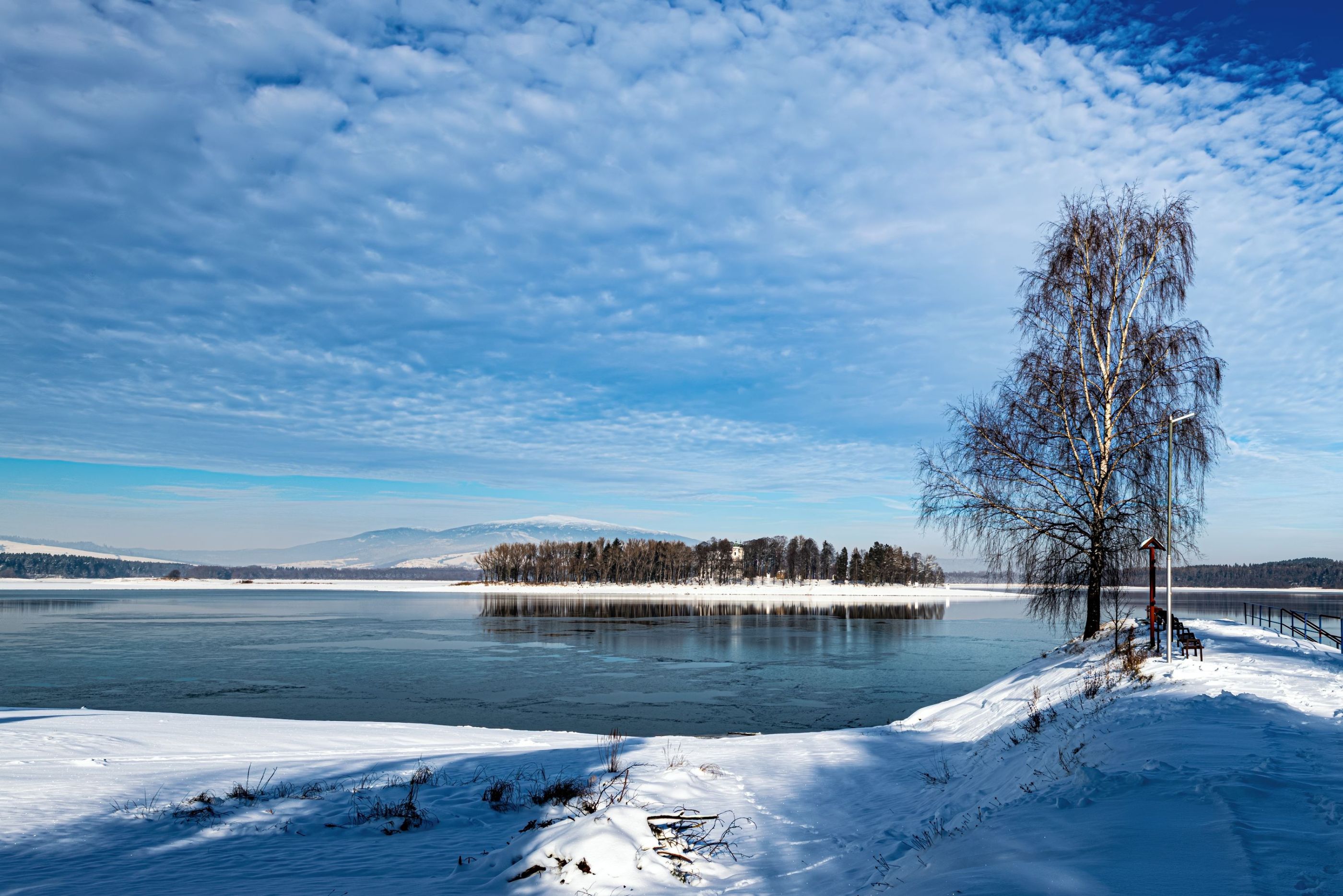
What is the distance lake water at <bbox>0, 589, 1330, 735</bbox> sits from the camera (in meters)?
20.4

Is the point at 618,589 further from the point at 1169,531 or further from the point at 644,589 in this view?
the point at 1169,531

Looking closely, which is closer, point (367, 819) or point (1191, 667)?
point (367, 819)

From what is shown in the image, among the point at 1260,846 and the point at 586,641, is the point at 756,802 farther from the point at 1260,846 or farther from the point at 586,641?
the point at 586,641

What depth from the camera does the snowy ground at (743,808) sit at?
568cm

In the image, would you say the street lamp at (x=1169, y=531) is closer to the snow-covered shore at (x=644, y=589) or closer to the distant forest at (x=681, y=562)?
the snow-covered shore at (x=644, y=589)

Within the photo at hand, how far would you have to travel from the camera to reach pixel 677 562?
157500mm

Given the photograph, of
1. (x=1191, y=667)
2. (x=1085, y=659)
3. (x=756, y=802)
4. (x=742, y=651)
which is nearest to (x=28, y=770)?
(x=756, y=802)

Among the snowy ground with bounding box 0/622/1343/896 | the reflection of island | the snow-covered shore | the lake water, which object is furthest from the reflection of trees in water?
the snowy ground with bounding box 0/622/1343/896

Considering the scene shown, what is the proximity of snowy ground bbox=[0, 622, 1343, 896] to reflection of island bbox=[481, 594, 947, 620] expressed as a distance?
170ft

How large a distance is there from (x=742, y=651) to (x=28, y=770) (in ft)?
98.6

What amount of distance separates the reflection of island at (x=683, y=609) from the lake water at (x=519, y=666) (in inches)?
195

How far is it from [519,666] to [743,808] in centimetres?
2212

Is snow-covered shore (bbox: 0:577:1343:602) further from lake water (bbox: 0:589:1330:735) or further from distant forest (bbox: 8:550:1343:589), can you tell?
lake water (bbox: 0:589:1330:735)

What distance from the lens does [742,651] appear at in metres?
36.9
